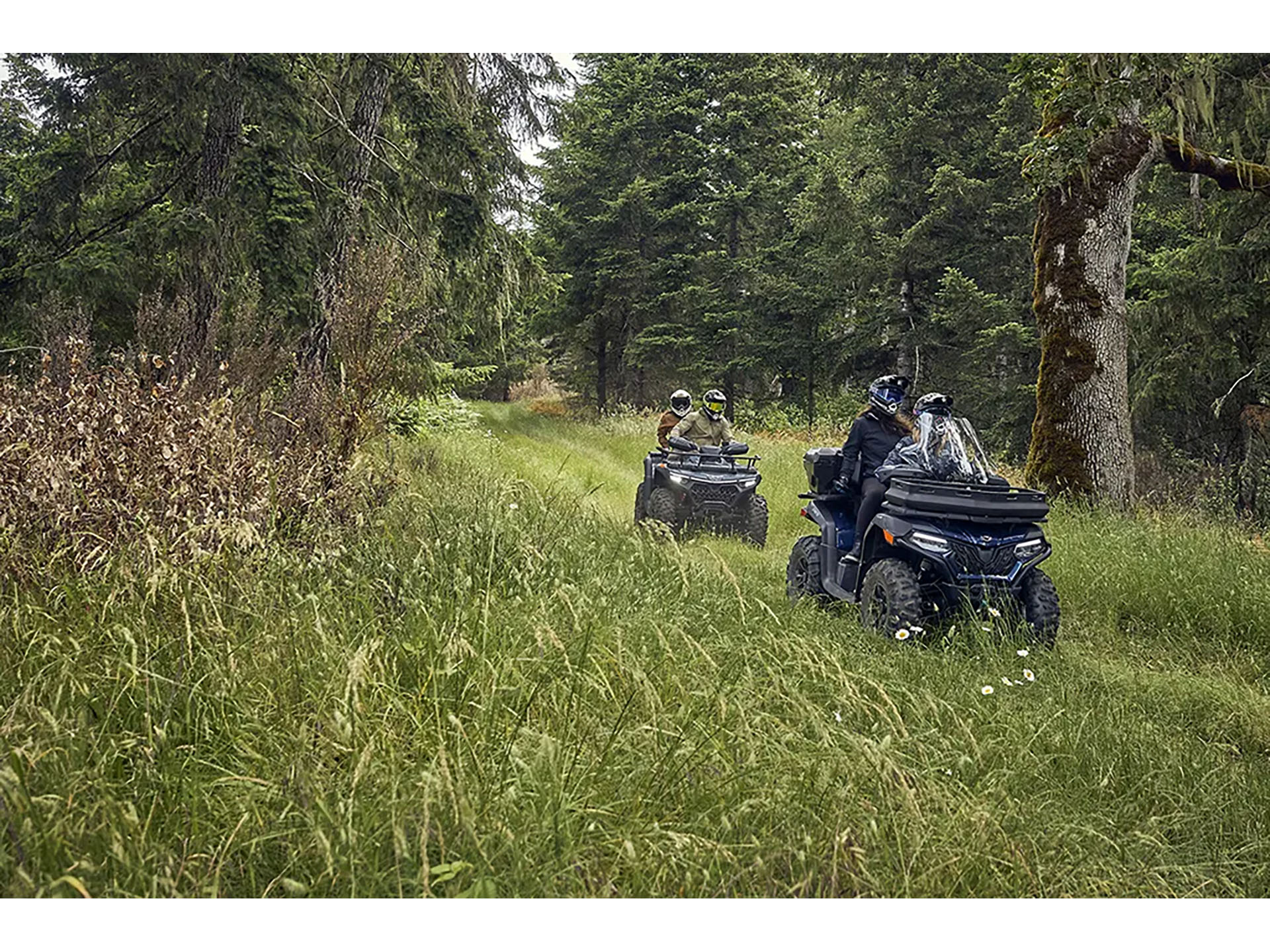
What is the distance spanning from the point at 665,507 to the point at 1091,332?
411cm

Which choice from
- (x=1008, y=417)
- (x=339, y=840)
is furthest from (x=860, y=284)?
(x=339, y=840)

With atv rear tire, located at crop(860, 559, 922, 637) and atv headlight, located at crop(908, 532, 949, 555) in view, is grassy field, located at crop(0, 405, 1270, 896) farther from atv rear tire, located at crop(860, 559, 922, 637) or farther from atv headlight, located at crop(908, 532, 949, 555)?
atv headlight, located at crop(908, 532, 949, 555)

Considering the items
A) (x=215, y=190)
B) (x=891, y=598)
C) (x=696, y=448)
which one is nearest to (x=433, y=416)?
(x=215, y=190)

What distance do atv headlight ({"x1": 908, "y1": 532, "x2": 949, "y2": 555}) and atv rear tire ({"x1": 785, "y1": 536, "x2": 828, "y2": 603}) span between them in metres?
1.12

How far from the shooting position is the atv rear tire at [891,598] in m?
4.46

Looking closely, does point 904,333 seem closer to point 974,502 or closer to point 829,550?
point 829,550

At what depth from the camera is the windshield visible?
4.89 m

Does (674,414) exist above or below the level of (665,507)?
above

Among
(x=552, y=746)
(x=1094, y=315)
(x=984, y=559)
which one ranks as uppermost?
(x=1094, y=315)

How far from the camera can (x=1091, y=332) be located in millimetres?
7922

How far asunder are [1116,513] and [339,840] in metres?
7.36

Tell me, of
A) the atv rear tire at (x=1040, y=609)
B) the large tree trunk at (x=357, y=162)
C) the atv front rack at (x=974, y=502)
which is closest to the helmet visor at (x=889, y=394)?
the atv front rack at (x=974, y=502)

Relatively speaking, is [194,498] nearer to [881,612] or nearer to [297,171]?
[881,612]

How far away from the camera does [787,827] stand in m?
2.39
